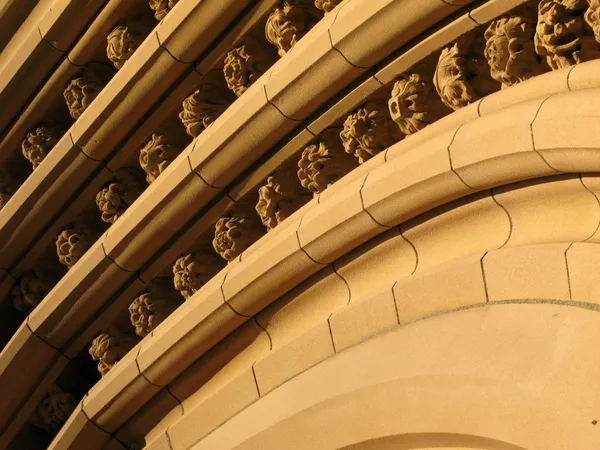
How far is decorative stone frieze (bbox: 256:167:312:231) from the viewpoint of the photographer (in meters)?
4.65

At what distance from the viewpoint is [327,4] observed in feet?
14.1

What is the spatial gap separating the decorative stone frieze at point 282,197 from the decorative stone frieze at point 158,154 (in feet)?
2.18

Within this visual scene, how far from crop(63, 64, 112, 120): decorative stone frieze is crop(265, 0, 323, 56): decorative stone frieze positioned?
1.25 meters

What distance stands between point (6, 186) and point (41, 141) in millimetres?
415

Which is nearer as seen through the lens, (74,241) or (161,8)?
Result: (161,8)

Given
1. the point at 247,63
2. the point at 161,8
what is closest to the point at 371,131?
the point at 247,63

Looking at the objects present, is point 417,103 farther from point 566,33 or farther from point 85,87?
point 85,87

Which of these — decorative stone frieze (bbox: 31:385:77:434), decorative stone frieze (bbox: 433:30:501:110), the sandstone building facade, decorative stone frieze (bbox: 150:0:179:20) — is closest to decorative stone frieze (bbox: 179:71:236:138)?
the sandstone building facade

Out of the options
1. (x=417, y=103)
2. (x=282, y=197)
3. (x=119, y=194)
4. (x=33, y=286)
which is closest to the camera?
(x=417, y=103)

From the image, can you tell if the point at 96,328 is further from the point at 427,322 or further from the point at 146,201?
the point at 427,322

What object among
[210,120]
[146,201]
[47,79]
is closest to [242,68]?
[210,120]

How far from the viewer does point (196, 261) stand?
16.6ft

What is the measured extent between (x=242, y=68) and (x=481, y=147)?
4.87 feet

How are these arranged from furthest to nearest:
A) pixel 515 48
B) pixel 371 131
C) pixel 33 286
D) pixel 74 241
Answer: pixel 33 286 < pixel 74 241 < pixel 371 131 < pixel 515 48
